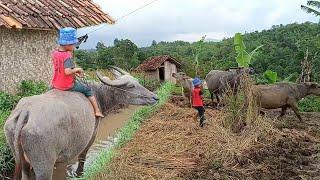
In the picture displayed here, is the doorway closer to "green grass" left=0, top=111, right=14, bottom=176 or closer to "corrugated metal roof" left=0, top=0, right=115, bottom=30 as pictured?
"corrugated metal roof" left=0, top=0, right=115, bottom=30

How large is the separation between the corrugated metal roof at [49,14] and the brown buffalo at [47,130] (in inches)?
191

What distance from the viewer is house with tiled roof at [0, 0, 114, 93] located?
404 inches

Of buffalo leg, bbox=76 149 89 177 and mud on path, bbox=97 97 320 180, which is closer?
buffalo leg, bbox=76 149 89 177

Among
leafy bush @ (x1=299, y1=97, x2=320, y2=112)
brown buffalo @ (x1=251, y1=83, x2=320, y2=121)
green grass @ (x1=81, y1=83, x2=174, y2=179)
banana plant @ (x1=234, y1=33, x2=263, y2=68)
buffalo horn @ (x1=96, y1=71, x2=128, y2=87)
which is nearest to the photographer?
green grass @ (x1=81, y1=83, x2=174, y2=179)

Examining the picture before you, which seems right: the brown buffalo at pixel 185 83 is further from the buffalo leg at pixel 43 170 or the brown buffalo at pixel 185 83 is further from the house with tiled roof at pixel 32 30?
the buffalo leg at pixel 43 170

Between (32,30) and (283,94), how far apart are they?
20.6 feet

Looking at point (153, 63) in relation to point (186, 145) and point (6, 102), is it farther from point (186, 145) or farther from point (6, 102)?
point (186, 145)

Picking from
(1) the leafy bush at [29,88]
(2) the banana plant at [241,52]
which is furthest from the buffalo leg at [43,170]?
(2) the banana plant at [241,52]

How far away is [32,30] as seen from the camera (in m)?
11.4

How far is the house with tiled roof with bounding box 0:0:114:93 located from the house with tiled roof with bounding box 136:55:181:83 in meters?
→ 21.1

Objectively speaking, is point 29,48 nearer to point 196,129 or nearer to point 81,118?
point 196,129

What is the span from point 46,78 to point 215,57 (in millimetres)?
23568

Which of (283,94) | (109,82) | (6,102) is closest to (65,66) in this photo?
(109,82)

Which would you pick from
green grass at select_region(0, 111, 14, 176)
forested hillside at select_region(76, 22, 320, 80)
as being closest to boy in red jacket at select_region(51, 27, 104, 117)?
green grass at select_region(0, 111, 14, 176)
